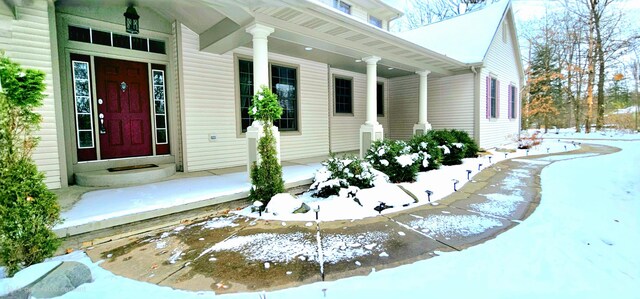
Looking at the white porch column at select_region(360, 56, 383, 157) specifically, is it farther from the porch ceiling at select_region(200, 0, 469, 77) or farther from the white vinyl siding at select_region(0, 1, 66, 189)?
the white vinyl siding at select_region(0, 1, 66, 189)

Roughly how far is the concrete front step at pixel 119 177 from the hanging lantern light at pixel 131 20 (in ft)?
7.58

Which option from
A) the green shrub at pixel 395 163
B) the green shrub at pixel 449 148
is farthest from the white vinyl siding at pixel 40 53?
the green shrub at pixel 449 148

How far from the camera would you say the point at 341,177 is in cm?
460

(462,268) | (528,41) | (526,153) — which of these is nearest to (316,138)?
(462,268)

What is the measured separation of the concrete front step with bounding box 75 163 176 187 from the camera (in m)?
4.52

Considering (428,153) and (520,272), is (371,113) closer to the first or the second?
(428,153)

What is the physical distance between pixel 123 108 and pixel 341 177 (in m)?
4.07

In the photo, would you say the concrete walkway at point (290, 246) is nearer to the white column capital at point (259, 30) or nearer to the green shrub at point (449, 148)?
the white column capital at point (259, 30)

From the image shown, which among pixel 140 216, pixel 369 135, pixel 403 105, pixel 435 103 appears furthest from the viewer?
pixel 403 105

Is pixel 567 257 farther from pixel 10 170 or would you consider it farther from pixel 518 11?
pixel 518 11

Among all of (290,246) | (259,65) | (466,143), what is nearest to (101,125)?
(259,65)

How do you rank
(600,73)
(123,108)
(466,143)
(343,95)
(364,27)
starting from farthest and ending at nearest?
(600,73) < (343,95) < (466,143) < (364,27) < (123,108)

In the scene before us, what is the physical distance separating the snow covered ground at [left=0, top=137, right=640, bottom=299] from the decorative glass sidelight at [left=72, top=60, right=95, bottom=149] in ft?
9.55

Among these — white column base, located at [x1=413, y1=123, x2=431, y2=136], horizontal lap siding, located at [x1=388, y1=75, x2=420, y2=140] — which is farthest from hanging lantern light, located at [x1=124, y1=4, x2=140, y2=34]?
horizontal lap siding, located at [x1=388, y1=75, x2=420, y2=140]
